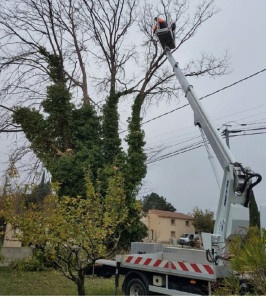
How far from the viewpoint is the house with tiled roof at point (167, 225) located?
48844 millimetres

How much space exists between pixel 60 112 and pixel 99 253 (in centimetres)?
1025

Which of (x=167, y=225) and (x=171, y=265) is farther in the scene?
(x=167, y=225)

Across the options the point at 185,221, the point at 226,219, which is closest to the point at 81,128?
the point at 226,219

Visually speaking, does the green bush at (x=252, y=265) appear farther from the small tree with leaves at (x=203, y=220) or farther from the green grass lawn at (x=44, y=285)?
the small tree with leaves at (x=203, y=220)

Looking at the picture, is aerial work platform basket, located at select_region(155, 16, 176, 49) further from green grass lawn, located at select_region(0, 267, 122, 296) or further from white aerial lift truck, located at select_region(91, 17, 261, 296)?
green grass lawn, located at select_region(0, 267, 122, 296)

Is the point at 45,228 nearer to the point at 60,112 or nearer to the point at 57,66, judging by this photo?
the point at 60,112

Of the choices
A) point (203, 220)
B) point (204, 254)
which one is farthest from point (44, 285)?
point (203, 220)

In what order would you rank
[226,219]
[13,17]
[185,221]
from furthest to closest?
[185,221] → [13,17] → [226,219]

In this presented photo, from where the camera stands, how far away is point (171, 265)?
7.33 meters

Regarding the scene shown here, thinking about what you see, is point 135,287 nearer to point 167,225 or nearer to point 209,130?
point 209,130

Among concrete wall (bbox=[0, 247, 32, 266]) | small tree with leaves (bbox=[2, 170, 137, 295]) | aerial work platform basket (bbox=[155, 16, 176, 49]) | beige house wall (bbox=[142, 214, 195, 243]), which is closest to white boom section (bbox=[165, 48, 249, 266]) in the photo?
small tree with leaves (bbox=[2, 170, 137, 295])

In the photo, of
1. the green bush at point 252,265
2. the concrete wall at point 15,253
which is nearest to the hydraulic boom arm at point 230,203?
the green bush at point 252,265

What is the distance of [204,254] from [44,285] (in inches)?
255

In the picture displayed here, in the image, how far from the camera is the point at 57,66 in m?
18.0
